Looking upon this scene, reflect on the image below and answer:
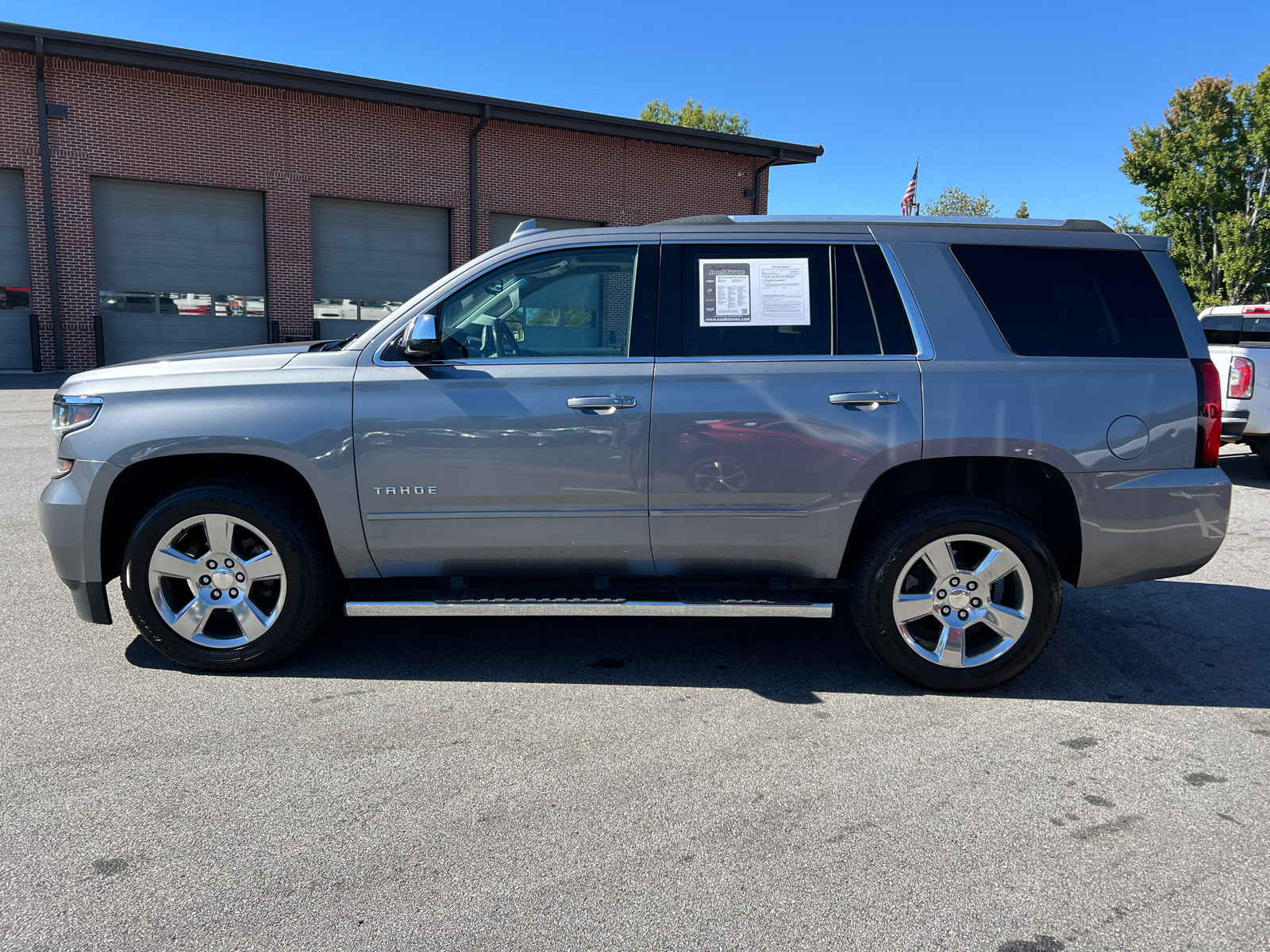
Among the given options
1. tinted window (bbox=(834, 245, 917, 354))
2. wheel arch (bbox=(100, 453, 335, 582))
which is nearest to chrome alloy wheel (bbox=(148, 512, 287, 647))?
wheel arch (bbox=(100, 453, 335, 582))

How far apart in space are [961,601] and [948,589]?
8 cm

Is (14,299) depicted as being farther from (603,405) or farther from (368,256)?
(603,405)

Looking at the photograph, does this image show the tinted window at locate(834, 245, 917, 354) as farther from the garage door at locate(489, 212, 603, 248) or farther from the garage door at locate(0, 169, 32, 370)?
the garage door at locate(489, 212, 603, 248)

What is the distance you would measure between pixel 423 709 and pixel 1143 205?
111 feet

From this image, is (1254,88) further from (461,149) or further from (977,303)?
(977,303)

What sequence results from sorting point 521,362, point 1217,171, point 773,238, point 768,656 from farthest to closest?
point 1217,171
point 768,656
point 773,238
point 521,362

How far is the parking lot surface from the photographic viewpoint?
2361 mm

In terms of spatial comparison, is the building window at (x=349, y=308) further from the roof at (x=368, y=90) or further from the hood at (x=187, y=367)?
the hood at (x=187, y=367)

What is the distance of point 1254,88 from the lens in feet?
91.1

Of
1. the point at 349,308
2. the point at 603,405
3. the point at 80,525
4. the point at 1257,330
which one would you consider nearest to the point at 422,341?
the point at 603,405

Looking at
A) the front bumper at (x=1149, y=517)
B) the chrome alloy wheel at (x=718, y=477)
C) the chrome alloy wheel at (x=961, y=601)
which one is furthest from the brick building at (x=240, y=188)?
the front bumper at (x=1149, y=517)

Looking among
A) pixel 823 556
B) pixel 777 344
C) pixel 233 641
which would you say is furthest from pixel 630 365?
pixel 233 641

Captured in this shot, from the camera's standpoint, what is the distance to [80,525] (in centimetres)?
393

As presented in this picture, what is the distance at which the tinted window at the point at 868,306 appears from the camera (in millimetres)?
3861
